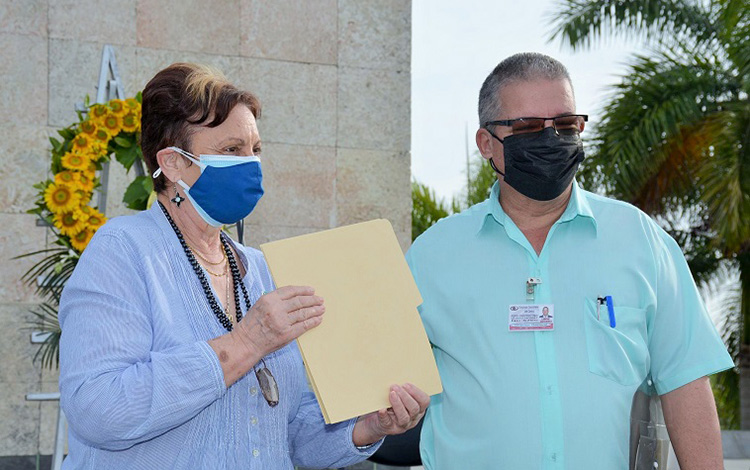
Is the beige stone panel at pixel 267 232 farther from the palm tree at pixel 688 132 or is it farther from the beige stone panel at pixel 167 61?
the palm tree at pixel 688 132

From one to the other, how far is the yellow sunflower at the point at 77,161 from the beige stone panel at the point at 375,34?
2.98 metres

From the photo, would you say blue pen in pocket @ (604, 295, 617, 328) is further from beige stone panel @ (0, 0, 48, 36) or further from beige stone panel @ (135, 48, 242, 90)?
beige stone panel @ (0, 0, 48, 36)

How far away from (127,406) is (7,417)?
4.96 metres

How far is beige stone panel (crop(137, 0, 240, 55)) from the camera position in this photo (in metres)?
7.05

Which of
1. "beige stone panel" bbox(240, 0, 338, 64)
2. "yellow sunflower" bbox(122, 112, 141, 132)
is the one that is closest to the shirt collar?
"yellow sunflower" bbox(122, 112, 141, 132)

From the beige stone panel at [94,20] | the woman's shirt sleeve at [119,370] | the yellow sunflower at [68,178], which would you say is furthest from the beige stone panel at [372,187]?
the woman's shirt sleeve at [119,370]

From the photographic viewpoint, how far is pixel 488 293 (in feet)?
8.97

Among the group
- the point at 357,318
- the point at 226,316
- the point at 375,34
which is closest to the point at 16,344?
the point at 375,34

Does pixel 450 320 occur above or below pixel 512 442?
above

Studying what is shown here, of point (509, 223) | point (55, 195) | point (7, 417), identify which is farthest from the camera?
point (7, 417)

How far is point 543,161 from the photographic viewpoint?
108 inches

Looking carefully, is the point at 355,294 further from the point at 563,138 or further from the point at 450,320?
the point at 563,138

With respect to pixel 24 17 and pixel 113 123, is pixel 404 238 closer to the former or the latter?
pixel 113 123

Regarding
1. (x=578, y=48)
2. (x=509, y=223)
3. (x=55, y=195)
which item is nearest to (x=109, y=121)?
(x=55, y=195)
